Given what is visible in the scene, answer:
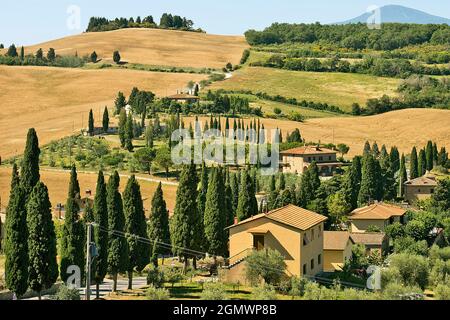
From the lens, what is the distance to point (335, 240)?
5672 cm

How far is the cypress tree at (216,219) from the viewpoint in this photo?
2104 inches

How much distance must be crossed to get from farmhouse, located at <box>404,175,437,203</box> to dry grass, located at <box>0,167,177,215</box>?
23992 mm

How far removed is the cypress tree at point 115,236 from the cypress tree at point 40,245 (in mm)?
4081

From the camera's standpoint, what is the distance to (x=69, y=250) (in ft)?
138

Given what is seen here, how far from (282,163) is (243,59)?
91964 millimetres

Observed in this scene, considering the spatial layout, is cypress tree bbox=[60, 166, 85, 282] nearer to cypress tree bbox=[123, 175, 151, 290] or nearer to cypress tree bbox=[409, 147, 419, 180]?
cypress tree bbox=[123, 175, 151, 290]

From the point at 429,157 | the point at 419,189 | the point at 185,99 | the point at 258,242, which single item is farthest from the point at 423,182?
the point at 185,99

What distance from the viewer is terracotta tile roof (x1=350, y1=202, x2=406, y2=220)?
227 ft

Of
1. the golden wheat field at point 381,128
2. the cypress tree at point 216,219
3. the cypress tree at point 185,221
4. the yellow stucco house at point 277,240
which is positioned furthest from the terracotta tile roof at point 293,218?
the golden wheat field at point 381,128

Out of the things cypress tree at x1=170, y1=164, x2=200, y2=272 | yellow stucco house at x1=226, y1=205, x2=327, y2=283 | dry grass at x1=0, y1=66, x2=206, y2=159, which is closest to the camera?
yellow stucco house at x1=226, y1=205, x2=327, y2=283

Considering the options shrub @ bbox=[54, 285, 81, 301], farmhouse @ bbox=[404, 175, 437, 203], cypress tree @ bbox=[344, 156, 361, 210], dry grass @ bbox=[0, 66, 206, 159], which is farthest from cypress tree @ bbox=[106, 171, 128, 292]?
dry grass @ bbox=[0, 66, 206, 159]

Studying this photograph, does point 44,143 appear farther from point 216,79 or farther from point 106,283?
point 106,283

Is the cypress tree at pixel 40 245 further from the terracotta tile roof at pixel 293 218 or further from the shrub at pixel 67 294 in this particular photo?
the terracotta tile roof at pixel 293 218

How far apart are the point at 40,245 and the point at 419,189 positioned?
53093 mm
